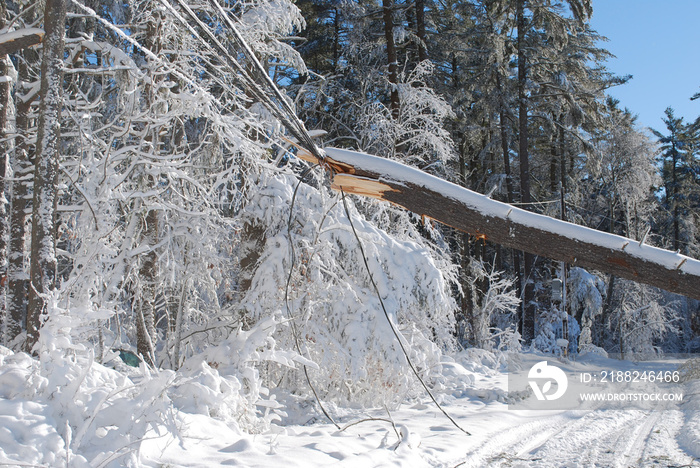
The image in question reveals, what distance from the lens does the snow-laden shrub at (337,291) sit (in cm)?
780

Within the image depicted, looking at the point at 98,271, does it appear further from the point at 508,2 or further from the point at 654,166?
the point at 654,166

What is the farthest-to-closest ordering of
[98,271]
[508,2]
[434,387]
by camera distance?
1. [508,2]
2. [434,387]
3. [98,271]

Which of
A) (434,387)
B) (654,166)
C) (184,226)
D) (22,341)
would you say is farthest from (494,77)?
(22,341)

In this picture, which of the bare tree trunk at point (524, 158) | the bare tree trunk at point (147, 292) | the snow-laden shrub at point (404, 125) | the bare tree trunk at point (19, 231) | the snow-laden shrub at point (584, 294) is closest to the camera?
the bare tree trunk at point (19, 231)

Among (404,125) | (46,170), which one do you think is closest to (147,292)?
(46,170)

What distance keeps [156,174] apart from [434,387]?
258 inches

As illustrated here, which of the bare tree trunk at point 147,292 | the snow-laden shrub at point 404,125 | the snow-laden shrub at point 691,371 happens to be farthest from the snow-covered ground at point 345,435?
the snow-laden shrub at point 404,125

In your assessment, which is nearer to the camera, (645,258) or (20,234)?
(645,258)

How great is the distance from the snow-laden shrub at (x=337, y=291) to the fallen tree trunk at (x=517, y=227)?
4.50 metres

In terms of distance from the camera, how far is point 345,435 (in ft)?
18.3

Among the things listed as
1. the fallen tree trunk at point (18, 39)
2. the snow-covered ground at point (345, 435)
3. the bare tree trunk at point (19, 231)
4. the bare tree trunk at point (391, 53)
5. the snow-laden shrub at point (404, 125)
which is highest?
the bare tree trunk at point (391, 53)

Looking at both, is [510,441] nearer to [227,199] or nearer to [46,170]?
[227,199]

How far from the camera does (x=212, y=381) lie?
4715 millimetres

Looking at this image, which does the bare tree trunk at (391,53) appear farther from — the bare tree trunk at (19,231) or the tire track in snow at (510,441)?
the tire track in snow at (510,441)
